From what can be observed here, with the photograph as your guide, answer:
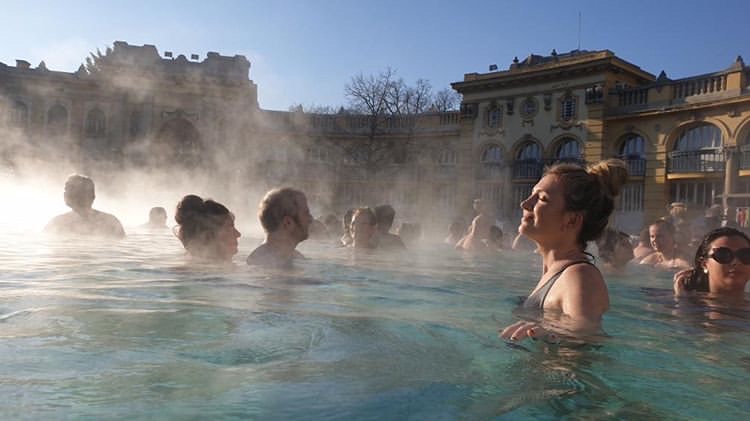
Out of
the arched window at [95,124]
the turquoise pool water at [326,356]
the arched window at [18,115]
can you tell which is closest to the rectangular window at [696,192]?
the turquoise pool water at [326,356]

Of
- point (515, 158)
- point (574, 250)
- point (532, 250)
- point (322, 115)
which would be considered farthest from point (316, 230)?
point (322, 115)

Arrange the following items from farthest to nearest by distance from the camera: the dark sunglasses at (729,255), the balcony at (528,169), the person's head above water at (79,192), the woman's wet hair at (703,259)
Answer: the balcony at (528,169) → the person's head above water at (79,192) → the woman's wet hair at (703,259) → the dark sunglasses at (729,255)

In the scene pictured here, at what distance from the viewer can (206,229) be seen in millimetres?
5289

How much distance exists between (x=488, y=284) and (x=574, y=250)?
2.55 meters

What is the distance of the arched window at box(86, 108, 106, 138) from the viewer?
100 feet

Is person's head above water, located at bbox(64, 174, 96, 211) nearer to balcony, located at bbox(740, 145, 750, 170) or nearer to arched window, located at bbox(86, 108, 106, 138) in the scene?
balcony, located at bbox(740, 145, 750, 170)

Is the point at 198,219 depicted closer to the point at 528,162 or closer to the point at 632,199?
the point at 632,199

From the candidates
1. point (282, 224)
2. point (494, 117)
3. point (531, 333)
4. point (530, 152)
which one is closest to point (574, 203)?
point (531, 333)

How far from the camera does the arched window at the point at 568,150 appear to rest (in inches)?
934

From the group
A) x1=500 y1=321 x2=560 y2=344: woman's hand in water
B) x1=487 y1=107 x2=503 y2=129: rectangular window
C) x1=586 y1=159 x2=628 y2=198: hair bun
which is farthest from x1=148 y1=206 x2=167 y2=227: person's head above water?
x1=487 y1=107 x2=503 y2=129: rectangular window

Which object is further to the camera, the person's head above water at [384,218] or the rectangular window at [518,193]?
the rectangular window at [518,193]

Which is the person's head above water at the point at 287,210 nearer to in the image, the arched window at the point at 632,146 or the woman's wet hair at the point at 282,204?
the woman's wet hair at the point at 282,204

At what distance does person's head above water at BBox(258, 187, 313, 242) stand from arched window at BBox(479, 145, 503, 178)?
21.5 metres

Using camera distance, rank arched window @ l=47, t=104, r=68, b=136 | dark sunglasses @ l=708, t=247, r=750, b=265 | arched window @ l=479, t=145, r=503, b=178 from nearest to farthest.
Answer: dark sunglasses @ l=708, t=247, r=750, b=265 < arched window @ l=479, t=145, r=503, b=178 < arched window @ l=47, t=104, r=68, b=136
